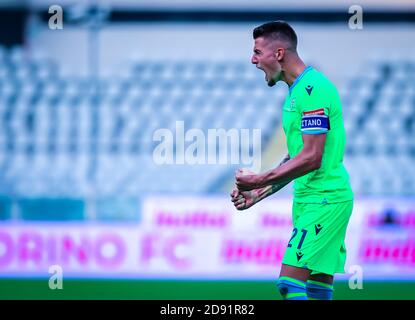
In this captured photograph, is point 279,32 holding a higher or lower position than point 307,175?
higher

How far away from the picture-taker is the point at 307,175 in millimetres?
4473

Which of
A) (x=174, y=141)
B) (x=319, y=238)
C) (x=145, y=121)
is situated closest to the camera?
(x=319, y=238)

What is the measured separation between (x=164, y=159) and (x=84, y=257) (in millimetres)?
1771

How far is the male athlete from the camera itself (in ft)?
14.0

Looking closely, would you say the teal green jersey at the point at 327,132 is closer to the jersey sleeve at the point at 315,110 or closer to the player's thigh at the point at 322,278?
the jersey sleeve at the point at 315,110

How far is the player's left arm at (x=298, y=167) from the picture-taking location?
423 centimetres

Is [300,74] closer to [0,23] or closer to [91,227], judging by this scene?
[91,227]

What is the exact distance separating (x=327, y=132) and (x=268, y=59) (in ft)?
1.70

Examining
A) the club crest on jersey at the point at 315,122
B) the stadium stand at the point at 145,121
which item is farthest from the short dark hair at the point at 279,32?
the stadium stand at the point at 145,121

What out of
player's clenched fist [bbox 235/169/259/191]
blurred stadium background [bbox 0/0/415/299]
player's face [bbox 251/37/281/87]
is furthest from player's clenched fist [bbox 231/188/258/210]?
blurred stadium background [bbox 0/0/415/299]

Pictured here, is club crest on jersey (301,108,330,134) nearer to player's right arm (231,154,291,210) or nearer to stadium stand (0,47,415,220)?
player's right arm (231,154,291,210)

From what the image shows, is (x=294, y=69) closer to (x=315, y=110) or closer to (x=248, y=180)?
(x=315, y=110)

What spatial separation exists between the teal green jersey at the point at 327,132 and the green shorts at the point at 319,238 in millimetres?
54

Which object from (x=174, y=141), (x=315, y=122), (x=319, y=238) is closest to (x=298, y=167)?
(x=315, y=122)
